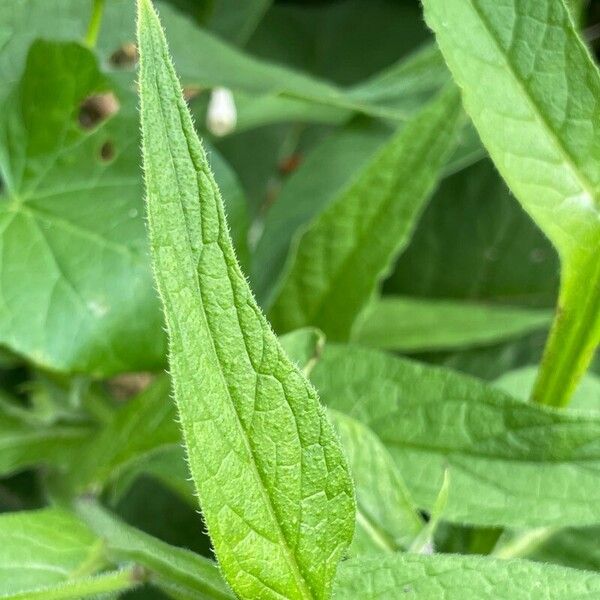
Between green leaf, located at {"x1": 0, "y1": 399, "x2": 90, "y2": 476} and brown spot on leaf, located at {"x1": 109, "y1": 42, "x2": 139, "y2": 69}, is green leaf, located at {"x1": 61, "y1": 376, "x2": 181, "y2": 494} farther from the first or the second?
brown spot on leaf, located at {"x1": 109, "y1": 42, "x2": 139, "y2": 69}

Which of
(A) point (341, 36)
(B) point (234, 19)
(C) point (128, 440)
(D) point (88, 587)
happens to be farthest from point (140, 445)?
(A) point (341, 36)

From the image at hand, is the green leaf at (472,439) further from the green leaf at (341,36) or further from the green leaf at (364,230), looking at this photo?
the green leaf at (341,36)

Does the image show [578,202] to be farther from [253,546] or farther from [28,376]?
[28,376]

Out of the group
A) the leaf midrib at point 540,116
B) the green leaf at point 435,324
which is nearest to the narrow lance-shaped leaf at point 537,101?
the leaf midrib at point 540,116

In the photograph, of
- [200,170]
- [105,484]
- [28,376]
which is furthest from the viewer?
[28,376]

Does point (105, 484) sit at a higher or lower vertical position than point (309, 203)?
lower

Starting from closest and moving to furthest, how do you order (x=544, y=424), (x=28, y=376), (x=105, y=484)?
1. (x=544, y=424)
2. (x=105, y=484)
3. (x=28, y=376)

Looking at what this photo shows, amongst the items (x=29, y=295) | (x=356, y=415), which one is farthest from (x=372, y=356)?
(x=29, y=295)
